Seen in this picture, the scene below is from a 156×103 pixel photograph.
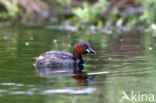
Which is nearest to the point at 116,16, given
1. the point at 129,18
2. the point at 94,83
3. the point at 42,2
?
the point at 129,18

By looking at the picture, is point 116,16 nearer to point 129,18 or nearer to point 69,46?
point 129,18

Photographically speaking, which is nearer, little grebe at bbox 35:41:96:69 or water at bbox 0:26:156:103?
water at bbox 0:26:156:103

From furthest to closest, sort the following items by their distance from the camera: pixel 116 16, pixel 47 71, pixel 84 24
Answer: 1. pixel 116 16
2. pixel 84 24
3. pixel 47 71

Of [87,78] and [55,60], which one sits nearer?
[87,78]

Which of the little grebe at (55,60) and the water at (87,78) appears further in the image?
the little grebe at (55,60)

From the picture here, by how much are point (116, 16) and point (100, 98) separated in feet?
59.5

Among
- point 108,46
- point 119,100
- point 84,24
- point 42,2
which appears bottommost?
point 119,100

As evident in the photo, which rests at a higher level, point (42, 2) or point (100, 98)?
point (42, 2)

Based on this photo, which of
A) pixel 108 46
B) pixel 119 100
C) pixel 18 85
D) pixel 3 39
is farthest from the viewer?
pixel 3 39

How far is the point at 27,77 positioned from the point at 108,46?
20.2ft

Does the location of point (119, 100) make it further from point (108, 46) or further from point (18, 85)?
point (108, 46)

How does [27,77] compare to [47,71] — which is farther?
[47,71]

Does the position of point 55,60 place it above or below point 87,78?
above

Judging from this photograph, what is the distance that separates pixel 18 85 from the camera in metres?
7.94
